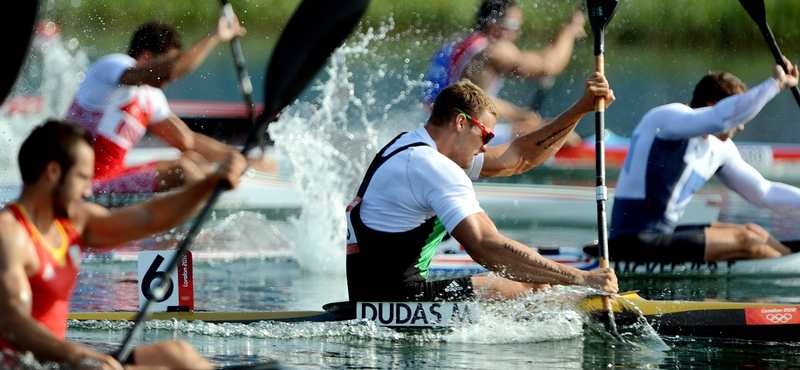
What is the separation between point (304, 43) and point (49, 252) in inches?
47.3

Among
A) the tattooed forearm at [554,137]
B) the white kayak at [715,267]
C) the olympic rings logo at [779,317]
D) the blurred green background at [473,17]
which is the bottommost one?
the olympic rings logo at [779,317]

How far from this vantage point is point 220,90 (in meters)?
16.3

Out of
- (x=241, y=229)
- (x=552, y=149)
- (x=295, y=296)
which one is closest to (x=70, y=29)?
(x=241, y=229)

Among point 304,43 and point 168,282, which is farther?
point 168,282

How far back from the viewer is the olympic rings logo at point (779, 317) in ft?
14.5

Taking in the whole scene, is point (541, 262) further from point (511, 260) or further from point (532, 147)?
point (532, 147)

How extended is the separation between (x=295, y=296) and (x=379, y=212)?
72.1 inches

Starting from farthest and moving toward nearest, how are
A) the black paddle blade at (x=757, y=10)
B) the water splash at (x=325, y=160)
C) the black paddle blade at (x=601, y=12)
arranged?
the water splash at (x=325, y=160) < the black paddle blade at (x=757, y=10) < the black paddle blade at (x=601, y=12)

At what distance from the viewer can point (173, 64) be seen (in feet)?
20.6

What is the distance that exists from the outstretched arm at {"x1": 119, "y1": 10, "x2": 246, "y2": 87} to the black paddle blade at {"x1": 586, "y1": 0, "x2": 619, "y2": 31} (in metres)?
2.32

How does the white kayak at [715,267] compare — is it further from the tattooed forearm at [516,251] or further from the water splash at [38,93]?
the water splash at [38,93]

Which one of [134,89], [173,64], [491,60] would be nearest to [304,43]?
[173,64]

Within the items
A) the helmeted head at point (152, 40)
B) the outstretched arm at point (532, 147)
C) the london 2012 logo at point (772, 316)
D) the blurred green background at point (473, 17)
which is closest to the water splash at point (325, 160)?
the helmeted head at point (152, 40)

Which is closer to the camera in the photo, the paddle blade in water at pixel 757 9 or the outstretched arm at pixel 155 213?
the outstretched arm at pixel 155 213
